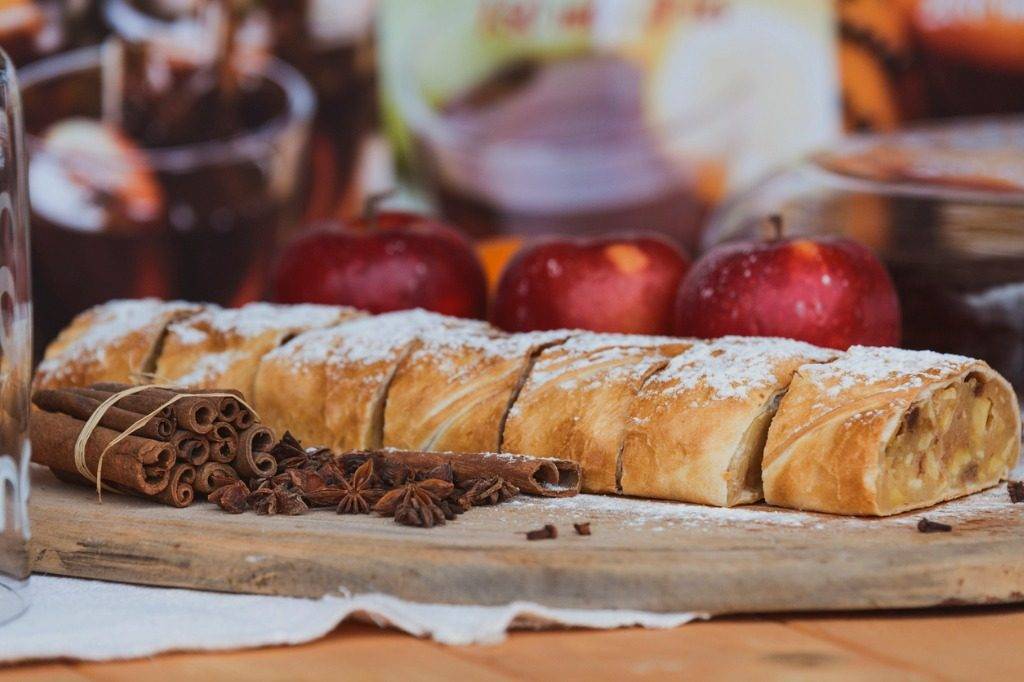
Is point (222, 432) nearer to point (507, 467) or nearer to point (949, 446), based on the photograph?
point (507, 467)

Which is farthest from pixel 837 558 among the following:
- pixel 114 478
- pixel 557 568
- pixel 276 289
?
pixel 276 289

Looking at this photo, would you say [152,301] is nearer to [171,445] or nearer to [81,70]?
[171,445]

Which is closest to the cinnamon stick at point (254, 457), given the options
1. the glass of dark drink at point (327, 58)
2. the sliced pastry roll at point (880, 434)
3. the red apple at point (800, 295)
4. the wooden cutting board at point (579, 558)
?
the wooden cutting board at point (579, 558)

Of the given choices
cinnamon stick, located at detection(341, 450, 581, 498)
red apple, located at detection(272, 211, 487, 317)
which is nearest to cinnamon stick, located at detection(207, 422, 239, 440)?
cinnamon stick, located at detection(341, 450, 581, 498)

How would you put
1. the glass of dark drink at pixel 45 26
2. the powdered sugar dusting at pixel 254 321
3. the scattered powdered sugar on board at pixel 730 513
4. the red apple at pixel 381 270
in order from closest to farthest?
the scattered powdered sugar on board at pixel 730 513
the powdered sugar dusting at pixel 254 321
the red apple at pixel 381 270
the glass of dark drink at pixel 45 26

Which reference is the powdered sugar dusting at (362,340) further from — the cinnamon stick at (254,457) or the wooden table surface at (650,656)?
the wooden table surface at (650,656)

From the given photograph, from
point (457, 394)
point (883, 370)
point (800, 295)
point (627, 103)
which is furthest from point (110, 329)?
point (627, 103)

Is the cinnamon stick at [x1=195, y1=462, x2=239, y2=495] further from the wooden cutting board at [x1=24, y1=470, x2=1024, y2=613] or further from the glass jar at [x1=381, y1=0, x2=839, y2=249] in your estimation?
the glass jar at [x1=381, y1=0, x2=839, y2=249]
